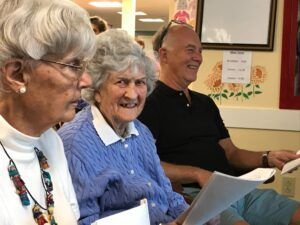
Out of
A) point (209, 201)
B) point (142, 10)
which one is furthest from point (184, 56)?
point (142, 10)

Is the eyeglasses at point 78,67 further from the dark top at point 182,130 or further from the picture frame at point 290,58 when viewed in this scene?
the picture frame at point 290,58

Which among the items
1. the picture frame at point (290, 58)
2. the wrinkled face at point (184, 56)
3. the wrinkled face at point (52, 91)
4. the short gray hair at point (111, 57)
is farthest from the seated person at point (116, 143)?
the picture frame at point (290, 58)

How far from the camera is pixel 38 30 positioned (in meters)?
1.06

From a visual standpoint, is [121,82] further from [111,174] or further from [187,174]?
[187,174]

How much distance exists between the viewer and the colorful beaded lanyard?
1.11 meters

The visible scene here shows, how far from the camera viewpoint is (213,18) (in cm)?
306

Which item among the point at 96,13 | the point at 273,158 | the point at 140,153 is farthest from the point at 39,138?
the point at 96,13

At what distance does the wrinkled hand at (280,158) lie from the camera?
2.33 meters

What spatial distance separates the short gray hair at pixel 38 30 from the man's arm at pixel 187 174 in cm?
108

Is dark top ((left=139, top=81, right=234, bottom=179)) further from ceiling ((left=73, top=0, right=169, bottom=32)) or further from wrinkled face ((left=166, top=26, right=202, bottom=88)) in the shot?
ceiling ((left=73, top=0, right=169, bottom=32))

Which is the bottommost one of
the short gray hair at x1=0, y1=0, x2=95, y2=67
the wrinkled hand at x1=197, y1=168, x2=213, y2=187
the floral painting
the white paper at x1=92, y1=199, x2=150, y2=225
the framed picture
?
the wrinkled hand at x1=197, y1=168, x2=213, y2=187

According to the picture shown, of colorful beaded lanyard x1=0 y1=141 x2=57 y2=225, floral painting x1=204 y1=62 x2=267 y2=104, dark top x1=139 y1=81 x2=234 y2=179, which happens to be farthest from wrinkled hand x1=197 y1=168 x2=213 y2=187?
floral painting x1=204 y1=62 x2=267 y2=104

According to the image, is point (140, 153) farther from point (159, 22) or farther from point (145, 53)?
point (159, 22)

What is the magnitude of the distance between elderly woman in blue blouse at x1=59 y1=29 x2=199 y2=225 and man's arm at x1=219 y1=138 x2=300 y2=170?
75 centimetres
